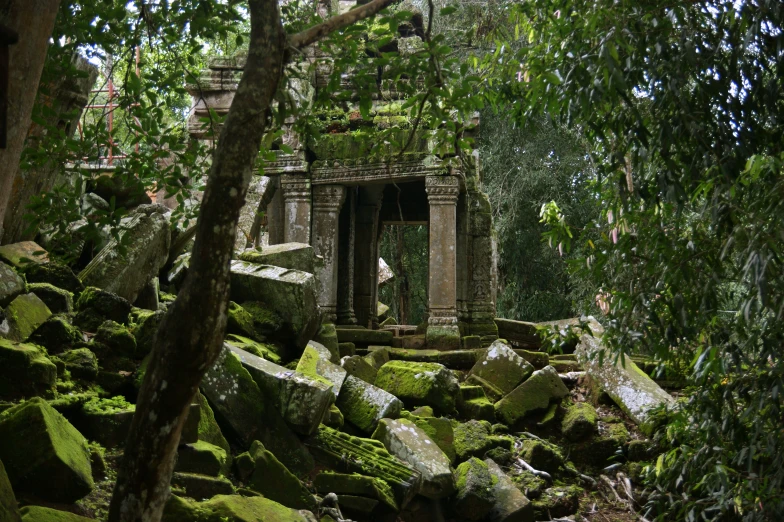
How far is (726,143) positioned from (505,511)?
3.47 metres

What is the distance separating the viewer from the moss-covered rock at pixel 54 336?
193 inches

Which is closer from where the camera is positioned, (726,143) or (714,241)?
(726,143)

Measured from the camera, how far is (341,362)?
301 inches

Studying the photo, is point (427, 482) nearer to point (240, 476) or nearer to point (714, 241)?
point (240, 476)

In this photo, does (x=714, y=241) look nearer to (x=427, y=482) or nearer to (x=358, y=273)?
(x=427, y=482)

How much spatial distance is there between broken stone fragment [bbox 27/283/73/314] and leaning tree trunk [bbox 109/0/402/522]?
3.11 metres

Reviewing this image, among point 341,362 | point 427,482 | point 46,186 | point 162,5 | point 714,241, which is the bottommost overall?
point 427,482

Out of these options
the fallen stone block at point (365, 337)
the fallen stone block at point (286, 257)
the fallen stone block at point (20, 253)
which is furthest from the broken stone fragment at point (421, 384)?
the fallen stone block at point (20, 253)

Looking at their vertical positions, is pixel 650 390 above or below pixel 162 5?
below

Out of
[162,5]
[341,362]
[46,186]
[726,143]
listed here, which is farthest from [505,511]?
[46,186]

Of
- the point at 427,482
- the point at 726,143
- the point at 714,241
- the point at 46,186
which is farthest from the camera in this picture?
the point at 46,186

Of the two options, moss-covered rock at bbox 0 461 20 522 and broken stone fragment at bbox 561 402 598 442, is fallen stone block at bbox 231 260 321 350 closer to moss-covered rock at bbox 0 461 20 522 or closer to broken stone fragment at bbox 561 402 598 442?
broken stone fragment at bbox 561 402 598 442

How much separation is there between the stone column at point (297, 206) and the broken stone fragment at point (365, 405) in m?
4.81

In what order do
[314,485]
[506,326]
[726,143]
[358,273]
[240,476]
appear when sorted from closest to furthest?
[726,143] → [240,476] → [314,485] → [506,326] → [358,273]
